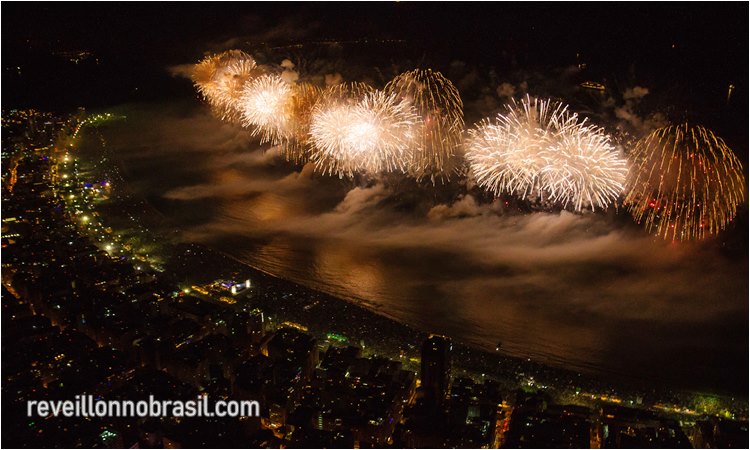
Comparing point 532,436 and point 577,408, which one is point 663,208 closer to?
point 577,408

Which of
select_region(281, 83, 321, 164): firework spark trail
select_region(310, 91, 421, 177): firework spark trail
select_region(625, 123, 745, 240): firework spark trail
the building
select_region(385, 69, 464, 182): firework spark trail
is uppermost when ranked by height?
select_region(281, 83, 321, 164): firework spark trail

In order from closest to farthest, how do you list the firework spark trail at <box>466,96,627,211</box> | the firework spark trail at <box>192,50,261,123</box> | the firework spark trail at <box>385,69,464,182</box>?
the firework spark trail at <box>466,96,627,211</box>, the firework spark trail at <box>385,69,464,182</box>, the firework spark trail at <box>192,50,261,123</box>

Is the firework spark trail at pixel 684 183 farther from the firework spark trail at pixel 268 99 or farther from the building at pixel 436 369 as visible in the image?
the firework spark trail at pixel 268 99

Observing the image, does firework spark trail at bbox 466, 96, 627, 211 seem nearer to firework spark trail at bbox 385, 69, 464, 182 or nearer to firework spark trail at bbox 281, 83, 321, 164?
firework spark trail at bbox 385, 69, 464, 182

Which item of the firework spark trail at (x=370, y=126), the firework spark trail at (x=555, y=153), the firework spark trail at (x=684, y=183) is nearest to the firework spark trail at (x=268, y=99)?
the firework spark trail at (x=370, y=126)

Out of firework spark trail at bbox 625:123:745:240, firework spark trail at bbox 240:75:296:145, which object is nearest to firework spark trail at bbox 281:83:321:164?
firework spark trail at bbox 240:75:296:145

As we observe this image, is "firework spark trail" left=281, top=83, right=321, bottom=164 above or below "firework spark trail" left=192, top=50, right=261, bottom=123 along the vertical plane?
below

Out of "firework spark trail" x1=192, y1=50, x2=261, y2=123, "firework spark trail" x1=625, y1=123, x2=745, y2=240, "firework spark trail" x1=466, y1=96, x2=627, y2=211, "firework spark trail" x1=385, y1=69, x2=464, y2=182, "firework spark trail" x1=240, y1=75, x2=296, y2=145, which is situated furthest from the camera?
"firework spark trail" x1=192, y1=50, x2=261, y2=123
